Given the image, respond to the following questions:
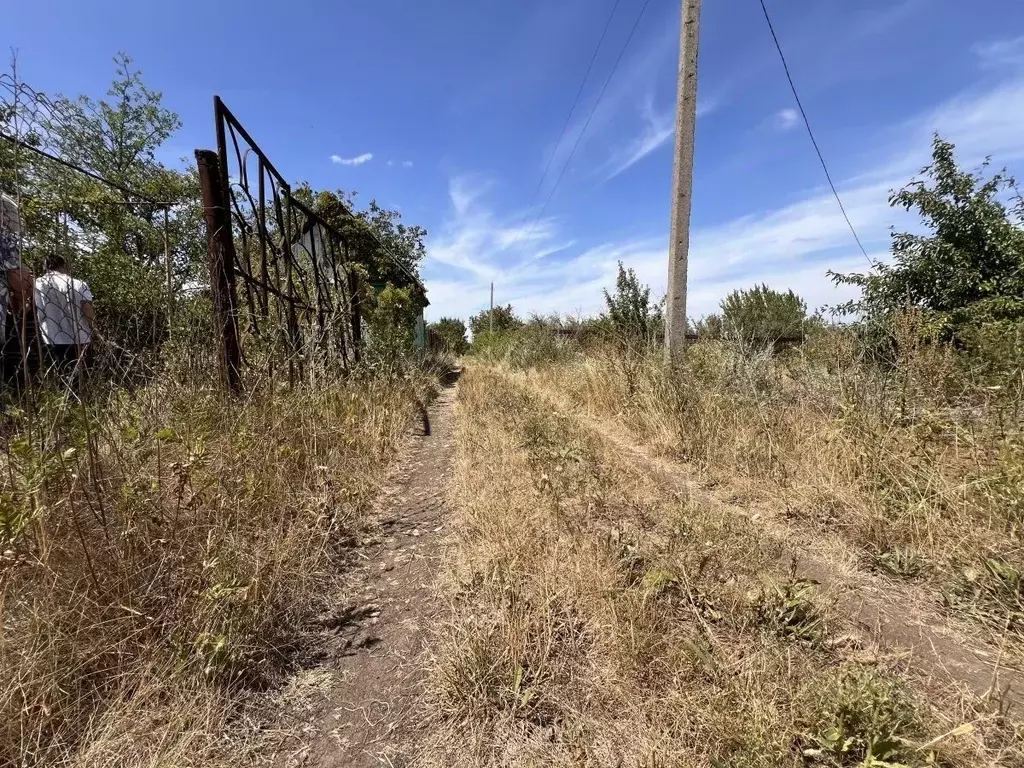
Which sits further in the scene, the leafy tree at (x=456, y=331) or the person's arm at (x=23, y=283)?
the leafy tree at (x=456, y=331)

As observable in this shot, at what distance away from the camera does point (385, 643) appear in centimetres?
181

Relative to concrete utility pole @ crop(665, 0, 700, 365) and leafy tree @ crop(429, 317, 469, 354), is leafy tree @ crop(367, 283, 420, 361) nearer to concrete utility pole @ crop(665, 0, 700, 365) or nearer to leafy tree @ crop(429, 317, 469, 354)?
concrete utility pole @ crop(665, 0, 700, 365)

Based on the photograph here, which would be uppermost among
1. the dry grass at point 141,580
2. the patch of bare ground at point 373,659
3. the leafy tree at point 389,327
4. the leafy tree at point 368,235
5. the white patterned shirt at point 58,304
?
the leafy tree at point 368,235

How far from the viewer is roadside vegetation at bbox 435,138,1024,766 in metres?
1.23

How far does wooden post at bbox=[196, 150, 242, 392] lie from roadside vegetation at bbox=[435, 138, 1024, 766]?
74.1 inches

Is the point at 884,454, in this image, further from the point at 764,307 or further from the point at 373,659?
the point at 764,307

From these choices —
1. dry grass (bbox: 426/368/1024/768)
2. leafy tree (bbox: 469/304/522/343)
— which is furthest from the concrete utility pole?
leafy tree (bbox: 469/304/522/343)

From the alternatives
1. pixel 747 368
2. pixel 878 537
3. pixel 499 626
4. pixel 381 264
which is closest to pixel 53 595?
pixel 499 626

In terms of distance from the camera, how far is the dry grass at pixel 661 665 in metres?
1.17

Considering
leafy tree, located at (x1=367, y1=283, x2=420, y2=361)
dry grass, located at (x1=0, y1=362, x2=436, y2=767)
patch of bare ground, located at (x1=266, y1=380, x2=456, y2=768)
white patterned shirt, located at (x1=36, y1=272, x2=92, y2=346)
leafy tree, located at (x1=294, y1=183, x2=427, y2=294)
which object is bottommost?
patch of bare ground, located at (x1=266, y1=380, x2=456, y2=768)

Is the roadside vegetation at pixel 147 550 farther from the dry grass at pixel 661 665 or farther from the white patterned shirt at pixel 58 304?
the dry grass at pixel 661 665

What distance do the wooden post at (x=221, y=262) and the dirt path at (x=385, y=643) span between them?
1501 millimetres

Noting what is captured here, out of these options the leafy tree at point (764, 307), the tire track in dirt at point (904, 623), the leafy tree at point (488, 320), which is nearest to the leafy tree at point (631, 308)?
the leafy tree at point (764, 307)

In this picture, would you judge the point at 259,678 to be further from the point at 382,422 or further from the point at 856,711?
the point at 382,422
